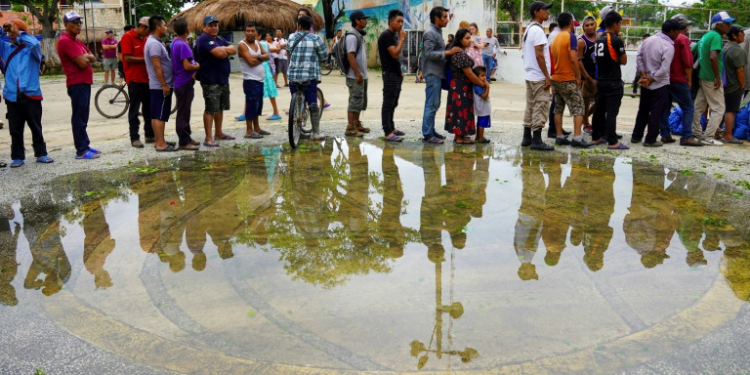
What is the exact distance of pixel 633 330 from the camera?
3.43 meters

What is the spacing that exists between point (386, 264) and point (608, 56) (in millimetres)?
5354

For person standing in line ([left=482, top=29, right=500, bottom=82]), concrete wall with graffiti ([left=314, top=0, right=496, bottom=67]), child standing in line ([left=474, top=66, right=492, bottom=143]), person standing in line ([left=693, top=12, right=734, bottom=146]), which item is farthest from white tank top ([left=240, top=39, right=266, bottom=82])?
concrete wall with graffiti ([left=314, top=0, right=496, bottom=67])

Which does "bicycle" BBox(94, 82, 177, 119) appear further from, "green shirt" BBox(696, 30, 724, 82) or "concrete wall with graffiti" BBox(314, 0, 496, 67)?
"concrete wall with graffiti" BBox(314, 0, 496, 67)

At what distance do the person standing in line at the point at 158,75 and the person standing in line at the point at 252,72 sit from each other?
1213 millimetres

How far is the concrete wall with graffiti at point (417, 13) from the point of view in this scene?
24.1m

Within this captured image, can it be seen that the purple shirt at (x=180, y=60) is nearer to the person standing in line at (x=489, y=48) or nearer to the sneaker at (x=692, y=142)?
the sneaker at (x=692, y=142)

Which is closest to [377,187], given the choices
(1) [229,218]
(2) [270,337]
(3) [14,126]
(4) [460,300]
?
(1) [229,218]

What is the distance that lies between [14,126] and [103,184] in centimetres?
173

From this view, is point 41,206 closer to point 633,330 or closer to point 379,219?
point 379,219

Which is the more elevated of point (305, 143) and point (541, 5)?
point (541, 5)

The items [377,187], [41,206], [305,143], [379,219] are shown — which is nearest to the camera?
[379,219]

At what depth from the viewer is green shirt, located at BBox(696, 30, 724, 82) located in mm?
8344

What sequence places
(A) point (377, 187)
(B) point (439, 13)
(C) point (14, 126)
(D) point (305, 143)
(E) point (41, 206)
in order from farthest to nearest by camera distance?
1. (D) point (305, 143)
2. (B) point (439, 13)
3. (C) point (14, 126)
4. (A) point (377, 187)
5. (E) point (41, 206)

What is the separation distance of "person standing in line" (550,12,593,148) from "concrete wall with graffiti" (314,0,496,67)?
16.1m
